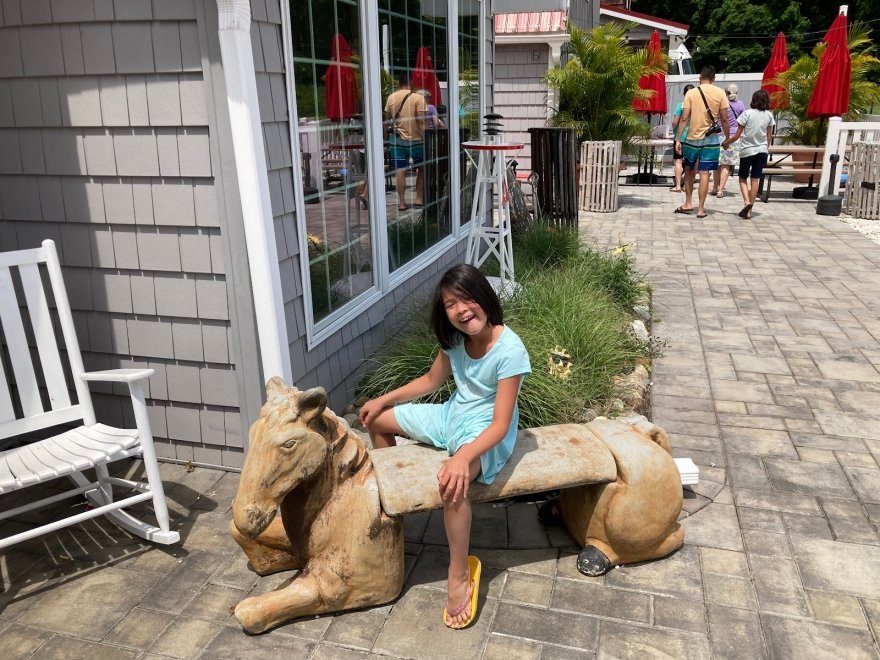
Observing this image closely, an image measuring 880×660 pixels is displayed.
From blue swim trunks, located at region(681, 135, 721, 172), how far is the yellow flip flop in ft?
30.9

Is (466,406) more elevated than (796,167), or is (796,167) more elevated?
(466,406)

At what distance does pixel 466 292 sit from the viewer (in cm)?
265

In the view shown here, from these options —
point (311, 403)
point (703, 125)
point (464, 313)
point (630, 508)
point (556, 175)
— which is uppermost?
point (703, 125)

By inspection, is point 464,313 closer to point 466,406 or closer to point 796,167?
point 466,406

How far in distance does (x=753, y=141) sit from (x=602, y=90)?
237 centimetres

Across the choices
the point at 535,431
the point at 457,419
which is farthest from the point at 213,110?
the point at 535,431

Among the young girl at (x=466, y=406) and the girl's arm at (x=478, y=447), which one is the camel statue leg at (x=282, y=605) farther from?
the girl's arm at (x=478, y=447)

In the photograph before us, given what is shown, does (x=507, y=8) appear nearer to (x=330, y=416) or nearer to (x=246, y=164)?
Answer: (x=246, y=164)

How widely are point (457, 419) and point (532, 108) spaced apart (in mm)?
11711

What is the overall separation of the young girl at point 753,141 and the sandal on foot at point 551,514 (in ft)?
30.1

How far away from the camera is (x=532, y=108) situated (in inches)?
536

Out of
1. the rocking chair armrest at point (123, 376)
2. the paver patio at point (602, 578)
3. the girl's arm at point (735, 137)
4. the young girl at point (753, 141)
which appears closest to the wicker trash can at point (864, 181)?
the young girl at point (753, 141)

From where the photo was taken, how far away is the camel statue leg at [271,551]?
9.53 ft

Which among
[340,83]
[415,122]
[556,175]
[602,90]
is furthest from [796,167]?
[340,83]
